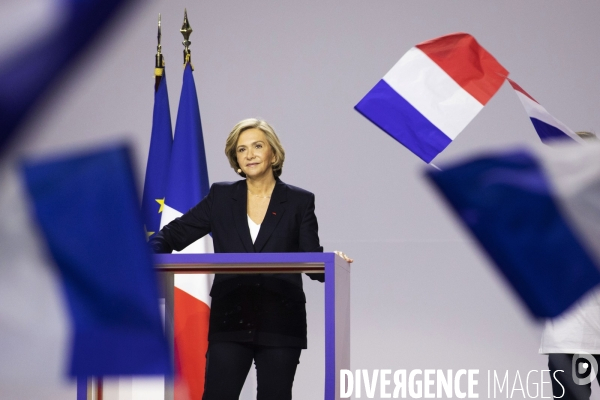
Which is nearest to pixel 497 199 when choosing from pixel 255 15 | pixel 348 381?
pixel 348 381

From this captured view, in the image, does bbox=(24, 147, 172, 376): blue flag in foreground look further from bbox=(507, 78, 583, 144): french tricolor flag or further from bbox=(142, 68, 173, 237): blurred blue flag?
bbox=(142, 68, 173, 237): blurred blue flag

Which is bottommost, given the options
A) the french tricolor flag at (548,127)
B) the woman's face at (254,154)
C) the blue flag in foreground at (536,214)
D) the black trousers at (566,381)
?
the black trousers at (566,381)

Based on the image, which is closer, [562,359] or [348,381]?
[348,381]

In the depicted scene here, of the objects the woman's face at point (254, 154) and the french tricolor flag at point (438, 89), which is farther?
the woman's face at point (254, 154)

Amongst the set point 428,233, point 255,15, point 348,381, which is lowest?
point 348,381

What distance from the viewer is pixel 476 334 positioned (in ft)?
15.1

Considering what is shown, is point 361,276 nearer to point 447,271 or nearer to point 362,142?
point 447,271

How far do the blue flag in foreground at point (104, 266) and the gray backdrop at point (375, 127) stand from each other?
12.9ft

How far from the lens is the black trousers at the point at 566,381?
2.90 m

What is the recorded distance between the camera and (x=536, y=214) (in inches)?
38.2

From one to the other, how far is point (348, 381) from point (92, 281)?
168 centimetres

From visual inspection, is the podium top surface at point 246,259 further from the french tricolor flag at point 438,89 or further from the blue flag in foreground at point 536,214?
the blue flag in foreground at point 536,214

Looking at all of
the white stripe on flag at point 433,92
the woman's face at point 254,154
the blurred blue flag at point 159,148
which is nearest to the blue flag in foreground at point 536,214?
the white stripe on flag at point 433,92

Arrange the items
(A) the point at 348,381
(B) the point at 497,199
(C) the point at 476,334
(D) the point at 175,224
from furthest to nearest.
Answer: (C) the point at 476,334 → (D) the point at 175,224 → (A) the point at 348,381 → (B) the point at 497,199
